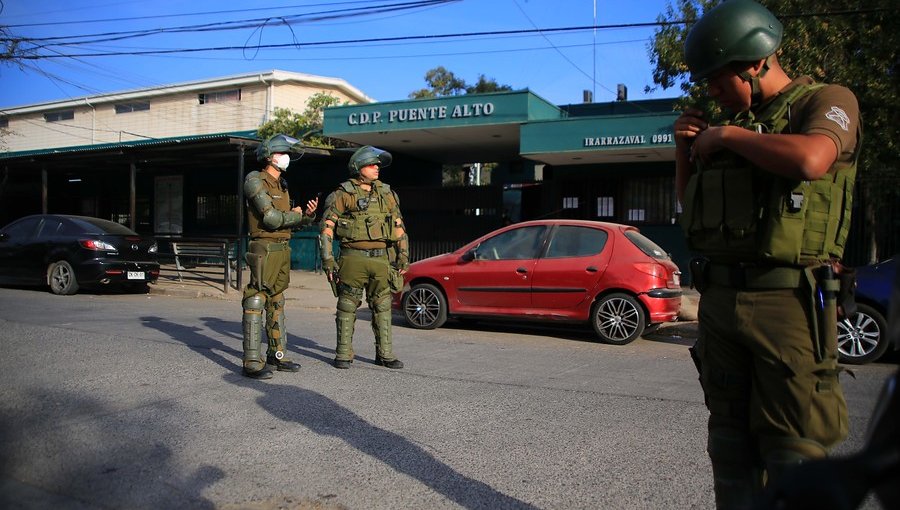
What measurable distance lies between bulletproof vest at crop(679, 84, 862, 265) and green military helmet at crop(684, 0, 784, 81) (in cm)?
18

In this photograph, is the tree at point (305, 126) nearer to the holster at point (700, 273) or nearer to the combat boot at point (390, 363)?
the combat boot at point (390, 363)

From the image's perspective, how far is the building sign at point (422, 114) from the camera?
543 inches

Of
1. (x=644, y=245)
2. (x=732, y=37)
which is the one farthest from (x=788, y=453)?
(x=644, y=245)

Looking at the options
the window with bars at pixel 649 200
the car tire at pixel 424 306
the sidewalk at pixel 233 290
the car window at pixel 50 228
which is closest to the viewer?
the car tire at pixel 424 306

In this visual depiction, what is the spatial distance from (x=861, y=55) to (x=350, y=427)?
920 centimetres

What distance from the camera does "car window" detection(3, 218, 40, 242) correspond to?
40.7 feet

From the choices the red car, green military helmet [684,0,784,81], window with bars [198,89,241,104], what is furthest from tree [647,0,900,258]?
window with bars [198,89,241,104]

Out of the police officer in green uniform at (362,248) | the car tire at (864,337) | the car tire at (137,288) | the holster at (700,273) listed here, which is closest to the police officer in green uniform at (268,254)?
the police officer in green uniform at (362,248)

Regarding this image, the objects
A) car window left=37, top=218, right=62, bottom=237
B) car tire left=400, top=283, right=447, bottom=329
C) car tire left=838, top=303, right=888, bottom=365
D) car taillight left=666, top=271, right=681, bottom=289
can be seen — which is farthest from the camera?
car window left=37, top=218, right=62, bottom=237

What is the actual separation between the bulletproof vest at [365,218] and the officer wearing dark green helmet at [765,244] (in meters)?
3.90

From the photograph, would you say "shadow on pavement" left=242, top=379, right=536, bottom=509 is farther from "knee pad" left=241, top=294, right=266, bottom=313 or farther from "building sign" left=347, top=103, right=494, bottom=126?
"building sign" left=347, top=103, right=494, bottom=126

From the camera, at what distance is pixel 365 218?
19.1ft

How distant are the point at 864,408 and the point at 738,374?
11.6 ft

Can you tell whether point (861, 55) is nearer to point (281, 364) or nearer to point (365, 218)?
point (365, 218)
